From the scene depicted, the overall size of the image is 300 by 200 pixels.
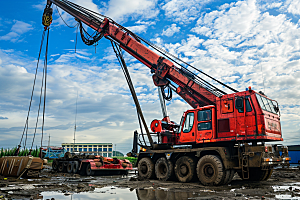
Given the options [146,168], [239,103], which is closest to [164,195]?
[239,103]

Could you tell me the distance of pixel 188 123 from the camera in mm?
12953

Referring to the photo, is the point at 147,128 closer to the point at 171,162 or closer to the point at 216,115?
the point at 171,162

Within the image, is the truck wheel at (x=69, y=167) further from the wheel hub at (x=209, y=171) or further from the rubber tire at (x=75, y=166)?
the wheel hub at (x=209, y=171)

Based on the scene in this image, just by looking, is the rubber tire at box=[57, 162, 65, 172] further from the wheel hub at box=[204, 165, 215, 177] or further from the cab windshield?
the cab windshield

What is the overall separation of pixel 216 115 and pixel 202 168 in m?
2.50

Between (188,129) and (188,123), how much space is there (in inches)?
11.8

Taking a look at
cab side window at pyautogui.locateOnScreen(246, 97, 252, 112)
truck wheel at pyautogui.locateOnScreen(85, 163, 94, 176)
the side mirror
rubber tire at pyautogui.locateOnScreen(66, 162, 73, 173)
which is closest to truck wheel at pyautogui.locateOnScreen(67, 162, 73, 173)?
rubber tire at pyautogui.locateOnScreen(66, 162, 73, 173)

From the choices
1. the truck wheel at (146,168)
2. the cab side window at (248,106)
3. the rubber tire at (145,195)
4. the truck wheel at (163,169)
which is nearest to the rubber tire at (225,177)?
the cab side window at (248,106)

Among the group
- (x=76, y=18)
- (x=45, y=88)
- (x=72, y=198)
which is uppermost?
(x=76, y=18)

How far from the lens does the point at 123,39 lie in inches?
687

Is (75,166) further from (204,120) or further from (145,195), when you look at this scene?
(145,195)

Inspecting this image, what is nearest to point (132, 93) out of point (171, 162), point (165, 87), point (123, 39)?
point (165, 87)

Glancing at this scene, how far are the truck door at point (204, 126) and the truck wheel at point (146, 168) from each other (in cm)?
335

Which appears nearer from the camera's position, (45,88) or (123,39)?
(45,88)
